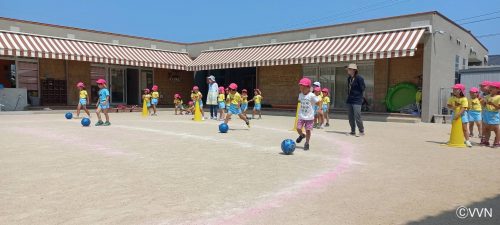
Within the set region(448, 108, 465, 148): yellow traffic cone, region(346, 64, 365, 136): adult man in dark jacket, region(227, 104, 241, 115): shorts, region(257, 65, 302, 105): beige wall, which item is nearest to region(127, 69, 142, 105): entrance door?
region(257, 65, 302, 105): beige wall

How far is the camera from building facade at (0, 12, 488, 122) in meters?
16.1

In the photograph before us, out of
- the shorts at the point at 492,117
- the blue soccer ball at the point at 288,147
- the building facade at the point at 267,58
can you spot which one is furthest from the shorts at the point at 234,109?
the building facade at the point at 267,58

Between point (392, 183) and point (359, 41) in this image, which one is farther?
point (359, 41)

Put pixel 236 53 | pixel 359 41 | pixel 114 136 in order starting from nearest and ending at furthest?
pixel 114 136
pixel 359 41
pixel 236 53

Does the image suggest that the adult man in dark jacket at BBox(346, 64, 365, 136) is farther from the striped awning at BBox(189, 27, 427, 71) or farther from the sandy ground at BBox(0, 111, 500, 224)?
the striped awning at BBox(189, 27, 427, 71)

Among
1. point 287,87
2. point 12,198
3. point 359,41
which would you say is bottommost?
point 12,198

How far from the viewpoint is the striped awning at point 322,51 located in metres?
15.4

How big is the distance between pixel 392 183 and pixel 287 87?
666 inches

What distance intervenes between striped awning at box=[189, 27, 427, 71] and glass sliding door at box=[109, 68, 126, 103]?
4.48 m

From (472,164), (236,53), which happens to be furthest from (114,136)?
(236,53)

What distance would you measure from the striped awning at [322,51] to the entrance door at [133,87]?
3.76 metres

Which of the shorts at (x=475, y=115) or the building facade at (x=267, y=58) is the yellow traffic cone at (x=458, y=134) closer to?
the shorts at (x=475, y=115)

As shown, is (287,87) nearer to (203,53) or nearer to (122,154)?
(203,53)

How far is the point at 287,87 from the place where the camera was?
21625 millimetres
